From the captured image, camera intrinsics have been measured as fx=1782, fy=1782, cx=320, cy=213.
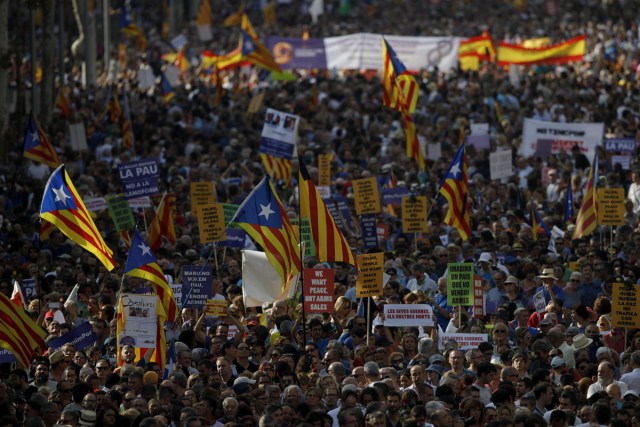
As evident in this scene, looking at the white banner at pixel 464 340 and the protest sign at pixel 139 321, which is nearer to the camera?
the protest sign at pixel 139 321

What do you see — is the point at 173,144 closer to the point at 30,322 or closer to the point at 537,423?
the point at 30,322

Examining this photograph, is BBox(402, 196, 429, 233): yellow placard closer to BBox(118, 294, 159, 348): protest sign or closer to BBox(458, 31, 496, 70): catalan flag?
BBox(118, 294, 159, 348): protest sign

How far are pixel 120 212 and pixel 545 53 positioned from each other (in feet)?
62.3

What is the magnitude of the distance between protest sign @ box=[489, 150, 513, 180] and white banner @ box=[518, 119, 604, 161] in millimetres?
3197

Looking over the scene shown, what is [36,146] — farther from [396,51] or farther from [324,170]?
[396,51]

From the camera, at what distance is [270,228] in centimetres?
1647

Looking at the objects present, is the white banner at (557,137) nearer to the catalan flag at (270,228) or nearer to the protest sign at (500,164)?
the protest sign at (500,164)

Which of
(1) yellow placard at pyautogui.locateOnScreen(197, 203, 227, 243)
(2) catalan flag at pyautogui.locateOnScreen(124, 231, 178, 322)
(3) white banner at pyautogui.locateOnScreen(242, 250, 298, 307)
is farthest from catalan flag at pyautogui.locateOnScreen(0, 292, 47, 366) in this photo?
(1) yellow placard at pyautogui.locateOnScreen(197, 203, 227, 243)

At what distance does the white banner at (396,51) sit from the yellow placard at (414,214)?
20360mm

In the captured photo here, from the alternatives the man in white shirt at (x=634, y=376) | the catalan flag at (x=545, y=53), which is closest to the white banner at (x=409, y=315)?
the man in white shirt at (x=634, y=376)

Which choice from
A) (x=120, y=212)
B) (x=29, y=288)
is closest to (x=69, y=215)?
(x=29, y=288)

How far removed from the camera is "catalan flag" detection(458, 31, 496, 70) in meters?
40.2

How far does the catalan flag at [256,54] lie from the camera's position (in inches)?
1447

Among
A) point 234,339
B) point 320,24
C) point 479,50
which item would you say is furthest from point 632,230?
point 320,24
